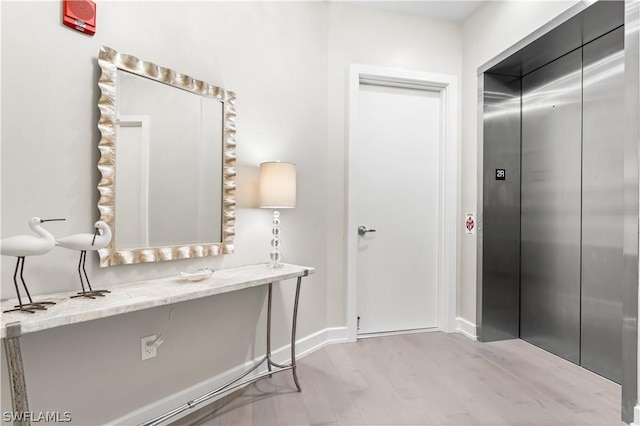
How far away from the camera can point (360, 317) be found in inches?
116

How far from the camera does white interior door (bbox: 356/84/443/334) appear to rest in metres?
2.96

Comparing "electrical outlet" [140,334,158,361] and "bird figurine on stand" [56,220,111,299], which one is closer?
"bird figurine on stand" [56,220,111,299]

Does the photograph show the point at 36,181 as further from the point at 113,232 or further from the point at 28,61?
the point at 28,61

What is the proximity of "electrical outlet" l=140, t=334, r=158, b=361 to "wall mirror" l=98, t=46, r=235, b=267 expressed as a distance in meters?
0.39

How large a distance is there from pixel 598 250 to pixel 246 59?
264cm

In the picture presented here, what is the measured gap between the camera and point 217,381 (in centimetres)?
199

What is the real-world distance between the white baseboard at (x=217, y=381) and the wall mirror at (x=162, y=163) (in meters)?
0.72

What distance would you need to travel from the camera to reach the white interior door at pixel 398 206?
9.70 ft

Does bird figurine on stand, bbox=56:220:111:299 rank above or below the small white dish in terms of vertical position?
above

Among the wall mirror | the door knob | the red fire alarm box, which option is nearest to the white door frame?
the door knob

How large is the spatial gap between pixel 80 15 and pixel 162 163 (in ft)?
2.28

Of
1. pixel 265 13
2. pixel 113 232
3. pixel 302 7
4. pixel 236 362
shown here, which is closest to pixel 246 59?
pixel 265 13

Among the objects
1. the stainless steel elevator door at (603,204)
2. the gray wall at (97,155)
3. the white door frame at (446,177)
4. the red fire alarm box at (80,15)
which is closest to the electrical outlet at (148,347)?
the gray wall at (97,155)

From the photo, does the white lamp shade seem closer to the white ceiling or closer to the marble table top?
the marble table top
